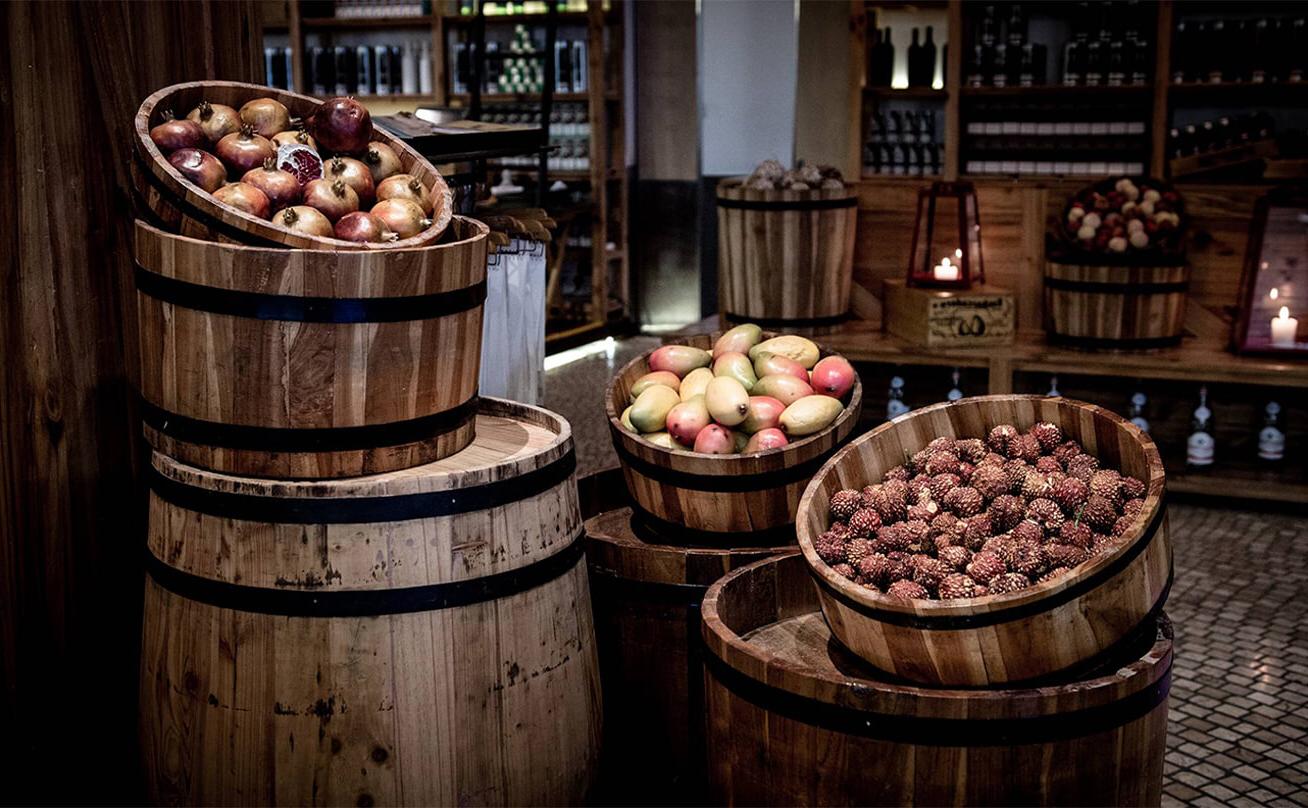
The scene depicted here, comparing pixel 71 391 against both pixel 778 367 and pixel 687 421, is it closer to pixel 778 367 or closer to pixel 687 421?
pixel 687 421

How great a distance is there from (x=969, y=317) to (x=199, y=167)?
3281mm

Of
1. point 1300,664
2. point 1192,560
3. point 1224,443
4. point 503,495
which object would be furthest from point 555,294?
point 503,495

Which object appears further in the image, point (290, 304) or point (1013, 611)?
point (290, 304)

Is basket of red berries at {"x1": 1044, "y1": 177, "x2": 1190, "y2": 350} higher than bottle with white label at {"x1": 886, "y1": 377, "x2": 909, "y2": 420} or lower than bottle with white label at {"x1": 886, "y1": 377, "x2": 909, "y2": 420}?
higher

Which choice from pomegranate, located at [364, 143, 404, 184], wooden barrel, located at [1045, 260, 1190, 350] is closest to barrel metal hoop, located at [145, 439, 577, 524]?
pomegranate, located at [364, 143, 404, 184]

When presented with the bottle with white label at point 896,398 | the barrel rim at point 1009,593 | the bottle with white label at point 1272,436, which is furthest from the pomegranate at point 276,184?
the bottle with white label at point 1272,436

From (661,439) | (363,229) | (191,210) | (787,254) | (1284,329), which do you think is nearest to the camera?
(191,210)

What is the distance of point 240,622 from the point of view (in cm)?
193

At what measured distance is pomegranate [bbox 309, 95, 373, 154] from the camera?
232 cm

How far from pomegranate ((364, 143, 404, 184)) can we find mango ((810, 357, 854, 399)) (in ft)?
3.12

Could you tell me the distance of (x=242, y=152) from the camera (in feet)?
7.30

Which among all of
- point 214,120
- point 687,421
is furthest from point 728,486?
point 214,120

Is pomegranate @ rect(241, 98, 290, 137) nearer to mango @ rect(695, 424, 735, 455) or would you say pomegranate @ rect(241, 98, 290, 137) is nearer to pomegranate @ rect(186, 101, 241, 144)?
pomegranate @ rect(186, 101, 241, 144)

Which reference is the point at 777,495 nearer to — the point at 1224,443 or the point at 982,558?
the point at 982,558
